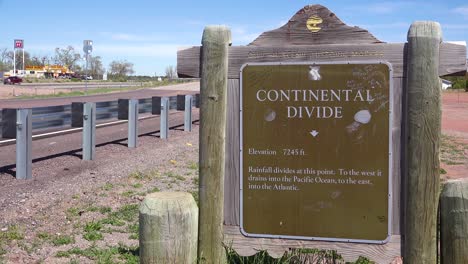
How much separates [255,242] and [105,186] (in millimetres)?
4753

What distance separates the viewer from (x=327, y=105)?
373 cm

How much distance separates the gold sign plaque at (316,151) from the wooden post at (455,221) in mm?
332

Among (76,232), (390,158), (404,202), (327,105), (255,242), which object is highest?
(327,105)

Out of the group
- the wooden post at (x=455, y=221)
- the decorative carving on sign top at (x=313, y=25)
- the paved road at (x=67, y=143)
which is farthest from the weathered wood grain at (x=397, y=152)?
the paved road at (x=67, y=143)

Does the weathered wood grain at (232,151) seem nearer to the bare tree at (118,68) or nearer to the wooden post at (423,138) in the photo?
the wooden post at (423,138)

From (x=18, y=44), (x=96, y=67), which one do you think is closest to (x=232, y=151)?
(x=18, y=44)

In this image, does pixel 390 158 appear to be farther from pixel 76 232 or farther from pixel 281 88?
pixel 76 232

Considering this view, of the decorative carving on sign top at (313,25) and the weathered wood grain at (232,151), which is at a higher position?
the decorative carving on sign top at (313,25)

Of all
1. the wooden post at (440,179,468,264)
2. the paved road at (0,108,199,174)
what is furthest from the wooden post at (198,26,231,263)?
the paved road at (0,108,199,174)

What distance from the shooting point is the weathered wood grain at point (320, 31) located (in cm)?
374

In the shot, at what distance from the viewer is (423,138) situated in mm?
3547

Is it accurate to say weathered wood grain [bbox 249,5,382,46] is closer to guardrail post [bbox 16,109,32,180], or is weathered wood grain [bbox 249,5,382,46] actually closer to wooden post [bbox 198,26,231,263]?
wooden post [bbox 198,26,231,263]

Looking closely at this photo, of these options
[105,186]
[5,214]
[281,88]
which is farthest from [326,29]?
[105,186]

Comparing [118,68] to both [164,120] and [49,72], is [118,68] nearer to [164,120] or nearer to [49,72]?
Answer: [49,72]
